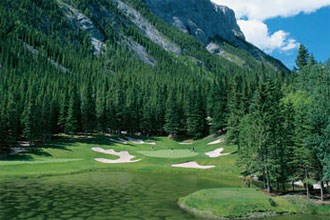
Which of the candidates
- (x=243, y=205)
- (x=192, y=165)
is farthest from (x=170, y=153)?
(x=243, y=205)

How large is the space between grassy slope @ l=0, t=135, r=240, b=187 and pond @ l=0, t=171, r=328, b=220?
201 inches

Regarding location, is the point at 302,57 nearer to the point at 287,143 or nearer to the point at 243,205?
the point at 287,143

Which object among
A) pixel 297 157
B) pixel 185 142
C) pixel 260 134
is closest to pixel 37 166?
pixel 260 134

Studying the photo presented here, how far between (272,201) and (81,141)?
69171mm

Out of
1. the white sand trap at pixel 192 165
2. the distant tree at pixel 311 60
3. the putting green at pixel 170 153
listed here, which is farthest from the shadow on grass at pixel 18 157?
the distant tree at pixel 311 60

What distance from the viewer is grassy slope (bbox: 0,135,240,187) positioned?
6756 centimetres

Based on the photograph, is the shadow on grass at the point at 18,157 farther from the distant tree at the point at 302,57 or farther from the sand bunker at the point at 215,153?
the distant tree at the point at 302,57

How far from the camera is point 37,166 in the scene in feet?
233

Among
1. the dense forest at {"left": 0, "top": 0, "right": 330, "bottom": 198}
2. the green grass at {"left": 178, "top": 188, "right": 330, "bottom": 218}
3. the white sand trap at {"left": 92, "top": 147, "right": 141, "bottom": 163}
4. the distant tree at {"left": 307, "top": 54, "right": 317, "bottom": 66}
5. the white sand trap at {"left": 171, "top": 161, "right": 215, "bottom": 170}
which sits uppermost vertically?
the distant tree at {"left": 307, "top": 54, "right": 317, "bottom": 66}

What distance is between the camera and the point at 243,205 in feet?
126

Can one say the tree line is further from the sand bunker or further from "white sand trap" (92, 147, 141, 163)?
"white sand trap" (92, 147, 141, 163)

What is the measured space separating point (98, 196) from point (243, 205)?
17.5 meters

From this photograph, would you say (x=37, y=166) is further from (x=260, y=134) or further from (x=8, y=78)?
(x=8, y=78)

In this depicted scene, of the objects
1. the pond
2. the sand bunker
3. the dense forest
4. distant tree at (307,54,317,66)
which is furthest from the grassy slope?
distant tree at (307,54,317,66)
